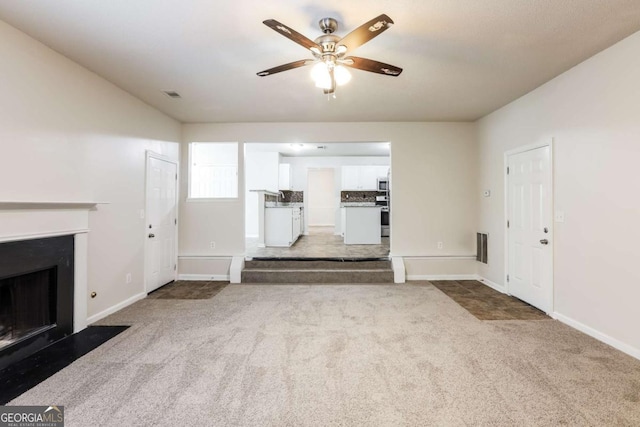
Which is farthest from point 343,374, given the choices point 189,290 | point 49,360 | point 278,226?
point 278,226

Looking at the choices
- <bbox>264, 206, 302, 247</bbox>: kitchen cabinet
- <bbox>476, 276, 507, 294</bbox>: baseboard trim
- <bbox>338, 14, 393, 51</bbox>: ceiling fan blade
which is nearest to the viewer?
<bbox>338, 14, 393, 51</bbox>: ceiling fan blade

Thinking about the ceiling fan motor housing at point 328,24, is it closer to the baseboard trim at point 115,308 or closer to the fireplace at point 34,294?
the fireplace at point 34,294

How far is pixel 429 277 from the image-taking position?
4969 millimetres

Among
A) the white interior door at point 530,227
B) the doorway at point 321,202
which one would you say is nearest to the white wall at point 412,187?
the white interior door at point 530,227

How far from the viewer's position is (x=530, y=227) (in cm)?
370

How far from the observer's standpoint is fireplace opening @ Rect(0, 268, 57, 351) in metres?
2.41

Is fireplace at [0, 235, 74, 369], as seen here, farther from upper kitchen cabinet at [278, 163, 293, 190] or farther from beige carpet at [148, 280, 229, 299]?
upper kitchen cabinet at [278, 163, 293, 190]

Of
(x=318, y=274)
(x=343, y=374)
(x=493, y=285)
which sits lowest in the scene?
(x=343, y=374)

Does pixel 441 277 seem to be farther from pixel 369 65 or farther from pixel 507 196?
pixel 369 65

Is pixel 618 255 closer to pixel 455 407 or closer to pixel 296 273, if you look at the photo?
pixel 455 407

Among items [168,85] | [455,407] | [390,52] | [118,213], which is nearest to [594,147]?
[390,52]

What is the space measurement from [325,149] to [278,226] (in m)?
2.85

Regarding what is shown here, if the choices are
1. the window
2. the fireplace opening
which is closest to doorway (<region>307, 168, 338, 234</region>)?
the window

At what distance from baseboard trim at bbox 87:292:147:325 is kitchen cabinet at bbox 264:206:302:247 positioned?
113 inches
